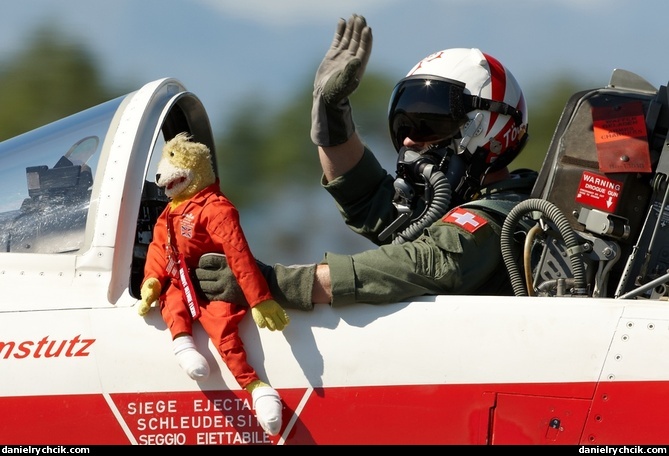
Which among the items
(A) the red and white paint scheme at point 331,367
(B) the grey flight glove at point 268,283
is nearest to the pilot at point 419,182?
(B) the grey flight glove at point 268,283

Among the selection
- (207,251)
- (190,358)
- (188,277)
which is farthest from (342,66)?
(190,358)

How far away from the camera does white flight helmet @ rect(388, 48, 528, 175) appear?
3662mm

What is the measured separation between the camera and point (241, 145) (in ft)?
49.4

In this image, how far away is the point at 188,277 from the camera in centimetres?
291

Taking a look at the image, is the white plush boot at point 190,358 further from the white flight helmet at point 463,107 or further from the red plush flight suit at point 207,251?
the white flight helmet at point 463,107

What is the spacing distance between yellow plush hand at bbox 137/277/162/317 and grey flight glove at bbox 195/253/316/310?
0.13 meters

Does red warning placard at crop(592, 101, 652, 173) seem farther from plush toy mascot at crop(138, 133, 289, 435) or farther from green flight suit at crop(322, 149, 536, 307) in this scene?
plush toy mascot at crop(138, 133, 289, 435)

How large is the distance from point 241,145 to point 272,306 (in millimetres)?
12371

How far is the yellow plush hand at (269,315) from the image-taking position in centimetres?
285

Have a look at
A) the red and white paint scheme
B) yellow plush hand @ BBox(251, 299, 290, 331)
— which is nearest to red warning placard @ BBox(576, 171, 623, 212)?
the red and white paint scheme

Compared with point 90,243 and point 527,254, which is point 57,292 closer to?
A: point 90,243

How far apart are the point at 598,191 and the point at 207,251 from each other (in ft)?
4.22
